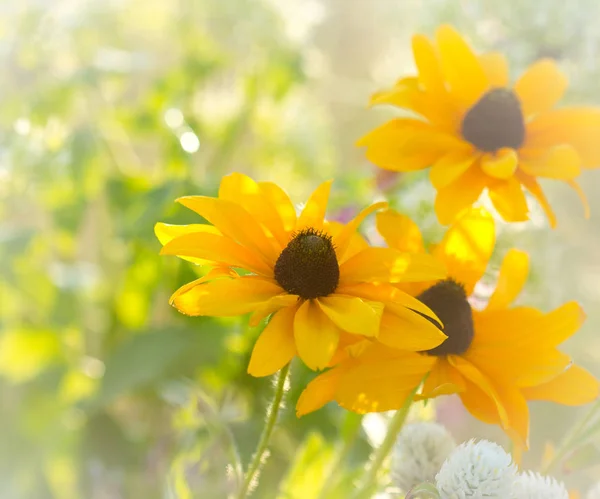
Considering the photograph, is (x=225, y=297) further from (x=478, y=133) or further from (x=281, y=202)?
(x=478, y=133)

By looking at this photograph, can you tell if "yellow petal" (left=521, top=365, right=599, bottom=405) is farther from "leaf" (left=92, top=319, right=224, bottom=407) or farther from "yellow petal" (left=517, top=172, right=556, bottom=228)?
"leaf" (left=92, top=319, right=224, bottom=407)

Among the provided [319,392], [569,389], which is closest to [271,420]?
[319,392]

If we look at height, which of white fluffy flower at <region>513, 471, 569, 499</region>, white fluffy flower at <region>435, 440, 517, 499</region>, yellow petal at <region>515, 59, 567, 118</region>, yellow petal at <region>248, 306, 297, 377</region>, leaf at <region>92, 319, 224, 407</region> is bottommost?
leaf at <region>92, 319, 224, 407</region>

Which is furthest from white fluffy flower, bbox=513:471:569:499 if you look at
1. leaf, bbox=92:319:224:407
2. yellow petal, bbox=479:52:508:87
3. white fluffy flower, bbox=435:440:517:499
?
leaf, bbox=92:319:224:407

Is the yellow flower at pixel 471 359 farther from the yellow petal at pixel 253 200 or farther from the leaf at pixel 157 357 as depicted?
the leaf at pixel 157 357

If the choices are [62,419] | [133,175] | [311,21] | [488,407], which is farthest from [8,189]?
[488,407]

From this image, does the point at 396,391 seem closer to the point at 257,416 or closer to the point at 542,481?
the point at 542,481
